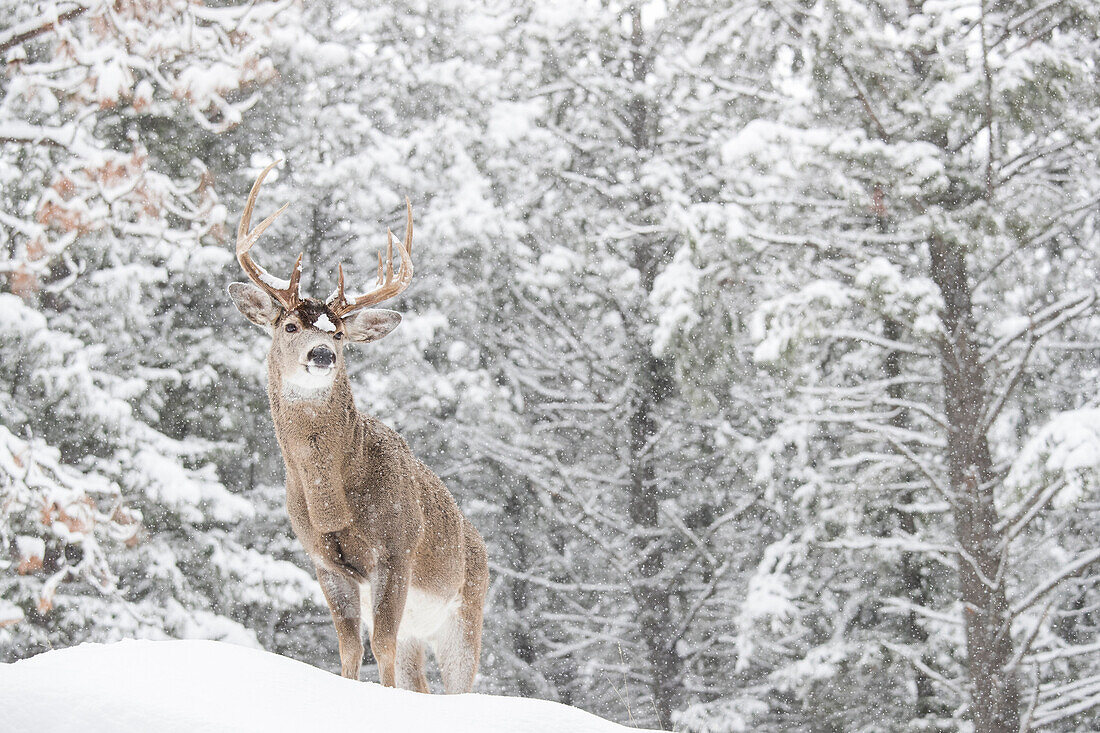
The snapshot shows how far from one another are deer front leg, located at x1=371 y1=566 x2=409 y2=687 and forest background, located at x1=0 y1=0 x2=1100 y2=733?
5.87 meters

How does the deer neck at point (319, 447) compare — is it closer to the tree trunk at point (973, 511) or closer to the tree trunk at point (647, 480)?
the tree trunk at point (973, 511)

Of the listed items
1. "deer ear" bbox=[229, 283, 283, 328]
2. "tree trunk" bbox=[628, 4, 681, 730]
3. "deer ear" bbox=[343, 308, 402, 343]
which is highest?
"deer ear" bbox=[229, 283, 283, 328]

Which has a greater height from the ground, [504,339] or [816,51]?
[816,51]

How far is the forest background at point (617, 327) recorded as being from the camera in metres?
9.72

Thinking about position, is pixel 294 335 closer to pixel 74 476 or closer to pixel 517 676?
pixel 74 476

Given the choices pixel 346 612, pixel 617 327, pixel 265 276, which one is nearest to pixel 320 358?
pixel 265 276

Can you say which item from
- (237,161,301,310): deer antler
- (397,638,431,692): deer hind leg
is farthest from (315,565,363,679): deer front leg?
(397,638,431,692): deer hind leg

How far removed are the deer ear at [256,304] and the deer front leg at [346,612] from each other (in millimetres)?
987

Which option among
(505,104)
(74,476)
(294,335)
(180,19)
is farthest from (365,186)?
(294,335)

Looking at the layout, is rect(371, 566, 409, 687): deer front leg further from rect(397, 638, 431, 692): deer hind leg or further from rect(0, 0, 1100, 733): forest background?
rect(0, 0, 1100, 733): forest background

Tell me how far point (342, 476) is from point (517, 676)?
1084 centimetres

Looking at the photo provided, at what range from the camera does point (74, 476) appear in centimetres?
951

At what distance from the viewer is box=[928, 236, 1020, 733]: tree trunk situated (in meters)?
9.53

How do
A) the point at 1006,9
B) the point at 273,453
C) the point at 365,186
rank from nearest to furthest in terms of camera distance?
the point at 1006,9
the point at 273,453
the point at 365,186
